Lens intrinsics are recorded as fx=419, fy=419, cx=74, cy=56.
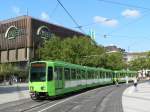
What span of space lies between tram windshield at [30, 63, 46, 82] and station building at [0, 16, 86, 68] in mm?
74509

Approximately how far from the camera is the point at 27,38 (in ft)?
358

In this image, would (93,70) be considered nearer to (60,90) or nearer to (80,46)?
(60,90)

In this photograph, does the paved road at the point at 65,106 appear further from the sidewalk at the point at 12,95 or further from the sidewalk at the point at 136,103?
the sidewalk at the point at 12,95

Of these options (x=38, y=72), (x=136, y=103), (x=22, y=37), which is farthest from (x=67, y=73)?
(x=22, y=37)

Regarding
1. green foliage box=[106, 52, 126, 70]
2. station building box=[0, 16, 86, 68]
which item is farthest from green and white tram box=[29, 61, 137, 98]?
green foliage box=[106, 52, 126, 70]

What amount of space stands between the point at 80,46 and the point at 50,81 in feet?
195

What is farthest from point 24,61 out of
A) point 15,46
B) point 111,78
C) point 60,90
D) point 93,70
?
point 60,90

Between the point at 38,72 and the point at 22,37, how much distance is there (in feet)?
267

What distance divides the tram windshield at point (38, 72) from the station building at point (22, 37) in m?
74.5

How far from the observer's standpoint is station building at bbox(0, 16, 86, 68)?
10819 centimetres

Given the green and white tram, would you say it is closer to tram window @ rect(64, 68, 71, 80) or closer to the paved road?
tram window @ rect(64, 68, 71, 80)

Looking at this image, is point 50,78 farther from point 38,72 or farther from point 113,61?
point 113,61

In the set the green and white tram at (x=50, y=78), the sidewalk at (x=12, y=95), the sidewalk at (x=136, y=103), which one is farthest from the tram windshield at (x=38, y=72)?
the sidewalk at (x=136, y=103)

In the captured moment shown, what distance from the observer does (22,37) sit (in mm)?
111062
